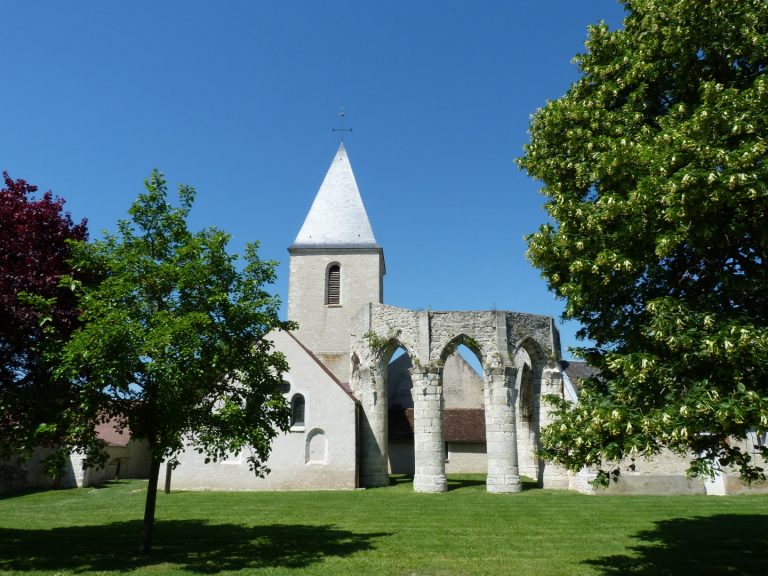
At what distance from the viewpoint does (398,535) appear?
13633 mm

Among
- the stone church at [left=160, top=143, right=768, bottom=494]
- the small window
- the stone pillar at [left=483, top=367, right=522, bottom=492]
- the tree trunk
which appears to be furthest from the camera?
the small window

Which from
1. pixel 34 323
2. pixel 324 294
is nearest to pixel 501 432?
pixel 324 294

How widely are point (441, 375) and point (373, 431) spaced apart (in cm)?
427

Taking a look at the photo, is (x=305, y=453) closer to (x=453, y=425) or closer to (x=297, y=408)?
(x=297, y=408)

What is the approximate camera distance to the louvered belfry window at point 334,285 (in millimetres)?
37000

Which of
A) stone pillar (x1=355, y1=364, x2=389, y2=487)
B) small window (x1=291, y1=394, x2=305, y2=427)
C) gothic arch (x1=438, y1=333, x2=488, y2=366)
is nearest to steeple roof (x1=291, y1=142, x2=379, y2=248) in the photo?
stone pillar (x1=355, y1=364, x2=389, y2=487)

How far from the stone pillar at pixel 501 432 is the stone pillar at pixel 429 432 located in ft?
6.44

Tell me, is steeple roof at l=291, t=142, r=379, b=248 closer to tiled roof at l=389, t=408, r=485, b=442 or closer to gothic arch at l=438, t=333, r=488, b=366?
tiled roof at l=389, t=408, r=485, b=442

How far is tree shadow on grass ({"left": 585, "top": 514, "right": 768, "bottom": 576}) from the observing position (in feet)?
33.6

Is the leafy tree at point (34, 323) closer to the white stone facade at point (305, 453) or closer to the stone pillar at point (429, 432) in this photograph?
the white stone facade at point (305, 453)

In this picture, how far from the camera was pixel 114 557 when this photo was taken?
1112 cm

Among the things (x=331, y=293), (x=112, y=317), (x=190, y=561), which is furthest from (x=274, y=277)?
(x=331, y=293)

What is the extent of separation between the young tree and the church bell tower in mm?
22876

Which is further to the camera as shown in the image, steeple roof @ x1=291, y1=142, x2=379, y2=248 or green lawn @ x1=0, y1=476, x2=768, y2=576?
steeple roof @ x1=291, y1=142, x2=379, y2=248
